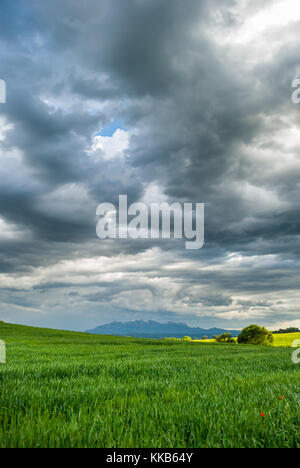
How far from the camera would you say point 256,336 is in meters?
86.5

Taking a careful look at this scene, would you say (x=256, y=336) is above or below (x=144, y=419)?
below

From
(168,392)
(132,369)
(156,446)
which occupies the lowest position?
(132,369)

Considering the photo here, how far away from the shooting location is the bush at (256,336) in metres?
85.9

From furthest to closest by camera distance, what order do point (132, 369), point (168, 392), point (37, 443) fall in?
point (132, 369) → point (168, 392) → point (37, 443)

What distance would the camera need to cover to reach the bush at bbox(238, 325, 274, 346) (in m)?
85.9

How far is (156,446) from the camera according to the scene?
3.16 metres

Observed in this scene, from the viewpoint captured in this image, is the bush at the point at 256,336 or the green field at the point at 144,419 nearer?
the green field at the point at 144,419

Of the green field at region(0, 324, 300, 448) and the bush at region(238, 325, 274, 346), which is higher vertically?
the green field at region(0, 324, 300, 448)

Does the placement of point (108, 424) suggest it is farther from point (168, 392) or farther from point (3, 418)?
point (168, 392)

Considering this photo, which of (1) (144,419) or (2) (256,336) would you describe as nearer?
(1) (144,419)

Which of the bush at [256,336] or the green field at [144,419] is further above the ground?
the green field at [144,419]

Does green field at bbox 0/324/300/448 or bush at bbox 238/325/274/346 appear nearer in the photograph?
green field at bbox 0/324/300/448
